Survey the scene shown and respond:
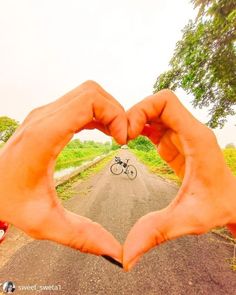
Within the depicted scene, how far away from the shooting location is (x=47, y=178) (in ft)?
1.94

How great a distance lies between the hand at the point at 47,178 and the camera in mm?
583

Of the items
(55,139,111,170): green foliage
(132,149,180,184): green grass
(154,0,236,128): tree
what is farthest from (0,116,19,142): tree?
(154,0,236,128): tree

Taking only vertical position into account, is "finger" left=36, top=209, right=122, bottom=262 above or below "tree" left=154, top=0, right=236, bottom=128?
Result: below

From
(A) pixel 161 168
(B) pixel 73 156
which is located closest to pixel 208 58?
(A) pixel 161 168

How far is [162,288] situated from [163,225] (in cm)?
324

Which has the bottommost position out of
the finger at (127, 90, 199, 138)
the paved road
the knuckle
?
the paved road

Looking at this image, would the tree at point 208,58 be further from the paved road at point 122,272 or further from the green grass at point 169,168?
the paved road at point 122,272

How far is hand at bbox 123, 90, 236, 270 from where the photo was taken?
64 cm

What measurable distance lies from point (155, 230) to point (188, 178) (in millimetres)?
183

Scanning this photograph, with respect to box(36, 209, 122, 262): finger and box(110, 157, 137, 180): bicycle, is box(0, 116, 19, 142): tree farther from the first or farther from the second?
box(36, 209, 122, 262): finger

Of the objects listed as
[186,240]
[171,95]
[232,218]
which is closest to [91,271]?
[186,240]

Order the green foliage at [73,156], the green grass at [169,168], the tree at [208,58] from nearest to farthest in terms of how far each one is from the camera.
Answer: the tree at [208,58]
the green grass at [169,168]
the green foliage at [73,156]

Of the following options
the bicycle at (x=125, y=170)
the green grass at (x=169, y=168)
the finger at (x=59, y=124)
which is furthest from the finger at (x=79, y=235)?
the bicycle at (x=125, y=170)

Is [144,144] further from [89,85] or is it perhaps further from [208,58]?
[89,85]
